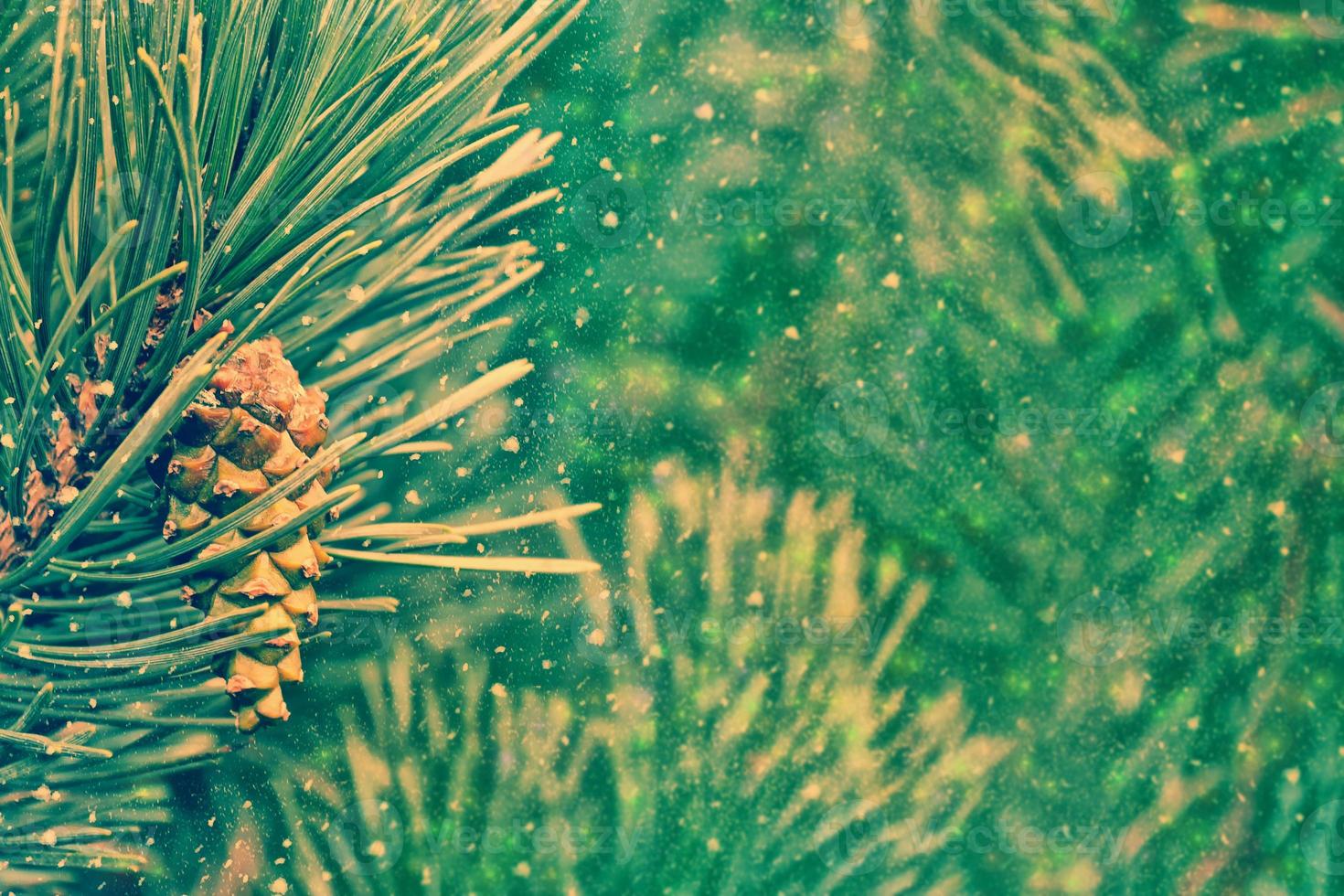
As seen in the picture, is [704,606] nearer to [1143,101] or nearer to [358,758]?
[358,758]

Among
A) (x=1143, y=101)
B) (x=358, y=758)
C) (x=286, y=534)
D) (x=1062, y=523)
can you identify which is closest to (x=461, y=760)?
(x=358, y=758)

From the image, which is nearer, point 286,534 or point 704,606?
point 286,534

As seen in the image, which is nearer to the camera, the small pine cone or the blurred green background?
the small pine cone

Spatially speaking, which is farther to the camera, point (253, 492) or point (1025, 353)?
point (1025, 353)

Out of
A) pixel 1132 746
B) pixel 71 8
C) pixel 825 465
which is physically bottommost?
pixel 1132 746

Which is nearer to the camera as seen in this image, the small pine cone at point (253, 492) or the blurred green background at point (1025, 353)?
the small pine cone at point (253, 492)

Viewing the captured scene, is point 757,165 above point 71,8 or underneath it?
underneath
